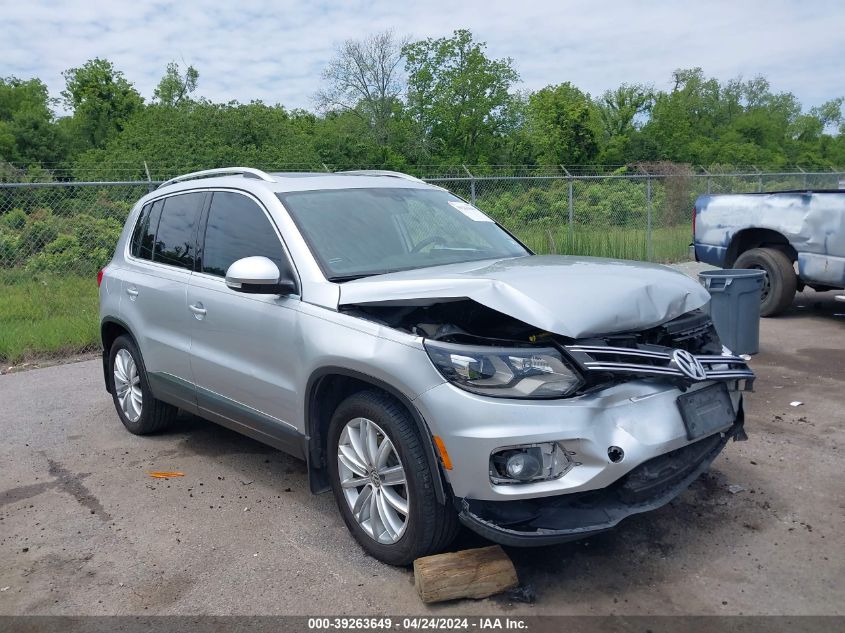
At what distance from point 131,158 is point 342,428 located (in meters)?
18.6

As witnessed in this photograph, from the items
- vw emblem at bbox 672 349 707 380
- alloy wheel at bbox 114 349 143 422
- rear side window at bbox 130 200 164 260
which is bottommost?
alloy wheel at bbox 114 349 143 422

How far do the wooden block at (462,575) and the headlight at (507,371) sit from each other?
751mm

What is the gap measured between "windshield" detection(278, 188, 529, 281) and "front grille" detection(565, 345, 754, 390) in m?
1.31

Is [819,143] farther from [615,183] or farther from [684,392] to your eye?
[684,392]

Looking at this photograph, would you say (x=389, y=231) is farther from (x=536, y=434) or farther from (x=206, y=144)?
(x=206, y=144)

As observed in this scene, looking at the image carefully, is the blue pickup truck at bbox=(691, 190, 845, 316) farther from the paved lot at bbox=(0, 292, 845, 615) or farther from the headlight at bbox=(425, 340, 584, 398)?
the headlight at bbox=(425, 340, 584, 398)

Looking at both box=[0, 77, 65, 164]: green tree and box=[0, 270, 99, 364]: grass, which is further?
box=[0, 77, 65, 164]: green tree

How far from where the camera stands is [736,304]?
281 inches

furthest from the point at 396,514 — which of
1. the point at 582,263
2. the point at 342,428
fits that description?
the point at 582,263

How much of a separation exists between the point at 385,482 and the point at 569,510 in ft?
2.74

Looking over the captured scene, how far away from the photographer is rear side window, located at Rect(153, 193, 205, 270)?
4.99 m

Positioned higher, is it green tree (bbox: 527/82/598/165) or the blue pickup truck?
green tree (bbox: 527/82/598/165)

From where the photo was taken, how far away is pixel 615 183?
54.5ft

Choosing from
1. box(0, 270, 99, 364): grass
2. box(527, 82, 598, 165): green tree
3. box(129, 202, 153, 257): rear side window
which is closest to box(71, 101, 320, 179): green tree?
box(0, 270, 99, 364): grass
